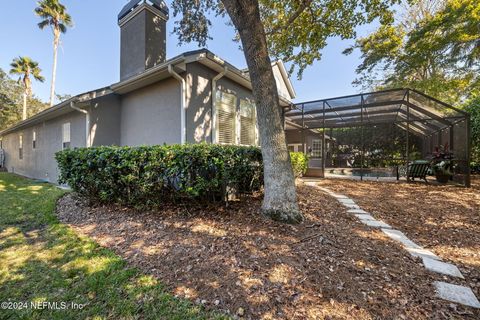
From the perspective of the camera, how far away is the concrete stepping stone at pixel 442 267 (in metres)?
2.66

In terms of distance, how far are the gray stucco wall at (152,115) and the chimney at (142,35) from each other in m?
1.38

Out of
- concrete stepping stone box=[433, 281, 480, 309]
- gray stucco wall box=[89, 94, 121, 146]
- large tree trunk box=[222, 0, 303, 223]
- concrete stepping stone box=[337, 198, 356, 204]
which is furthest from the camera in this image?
gray stucco wall box=[89, 94, 121, 146]

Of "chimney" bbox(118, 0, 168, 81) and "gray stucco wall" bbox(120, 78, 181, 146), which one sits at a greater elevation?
"chimney" bbox(118, 0, 168, 81)

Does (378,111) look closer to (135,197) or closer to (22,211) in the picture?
(135,197)

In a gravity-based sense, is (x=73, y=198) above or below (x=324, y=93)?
below

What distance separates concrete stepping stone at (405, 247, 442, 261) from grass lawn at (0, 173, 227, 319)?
9.80 feet

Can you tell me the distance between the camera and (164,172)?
13.6ft

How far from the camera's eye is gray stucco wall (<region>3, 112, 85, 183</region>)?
27.2ft

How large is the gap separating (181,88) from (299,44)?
5139 mm

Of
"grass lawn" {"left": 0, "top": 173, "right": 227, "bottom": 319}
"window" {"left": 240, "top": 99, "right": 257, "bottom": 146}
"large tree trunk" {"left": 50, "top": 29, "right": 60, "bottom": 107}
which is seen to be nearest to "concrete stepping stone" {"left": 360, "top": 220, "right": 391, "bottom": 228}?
"grass lawn" {"left": 0, "top": 173, "right": 227, "bottom": 319}

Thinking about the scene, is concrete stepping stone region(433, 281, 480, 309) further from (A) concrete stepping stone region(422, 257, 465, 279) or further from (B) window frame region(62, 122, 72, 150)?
(B) window frame region(62, 122, 72, 150)

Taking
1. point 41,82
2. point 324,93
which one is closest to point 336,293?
point 324,93

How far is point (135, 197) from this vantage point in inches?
173

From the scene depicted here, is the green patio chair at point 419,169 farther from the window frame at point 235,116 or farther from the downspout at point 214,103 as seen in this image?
the downspout at point 214,103
